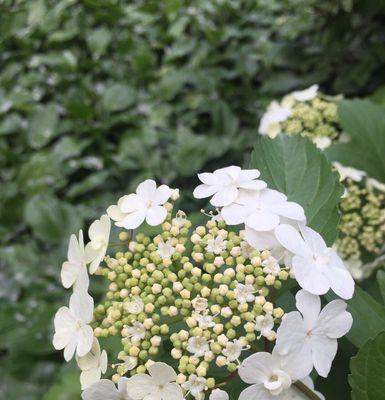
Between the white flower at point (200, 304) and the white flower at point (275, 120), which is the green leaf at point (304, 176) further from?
the white flower at point (275, 120)

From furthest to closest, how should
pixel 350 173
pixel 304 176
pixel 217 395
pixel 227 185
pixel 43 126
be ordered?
pixel 43 126 < pixel 350 173 < pixel 304 176 < pixel 227 185 < pixel 217 395

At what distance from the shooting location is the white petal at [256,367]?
0.46 meters

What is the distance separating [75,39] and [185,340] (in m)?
1.71

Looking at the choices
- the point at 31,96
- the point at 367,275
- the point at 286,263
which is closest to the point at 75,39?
the point at 31,96

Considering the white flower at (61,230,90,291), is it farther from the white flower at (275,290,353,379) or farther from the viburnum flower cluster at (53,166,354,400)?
the white flower at (275,290,353,379)

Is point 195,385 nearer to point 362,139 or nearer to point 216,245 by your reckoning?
point 216,245

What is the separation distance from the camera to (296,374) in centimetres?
47

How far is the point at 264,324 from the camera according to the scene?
0.48 metres

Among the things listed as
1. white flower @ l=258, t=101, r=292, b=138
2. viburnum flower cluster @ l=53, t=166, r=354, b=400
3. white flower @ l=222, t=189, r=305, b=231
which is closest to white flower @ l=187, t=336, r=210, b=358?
viburnum flower cluster @ l=53, t=166, r=354, b=400

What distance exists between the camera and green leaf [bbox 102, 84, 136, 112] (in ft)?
6.33

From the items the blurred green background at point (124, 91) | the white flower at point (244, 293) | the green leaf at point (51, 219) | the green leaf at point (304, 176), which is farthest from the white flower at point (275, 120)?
the green leaf at point (51, 219)

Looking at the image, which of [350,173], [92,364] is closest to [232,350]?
[92,364]

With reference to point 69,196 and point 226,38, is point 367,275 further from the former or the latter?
point 226,38

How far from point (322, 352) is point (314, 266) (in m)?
0.07
